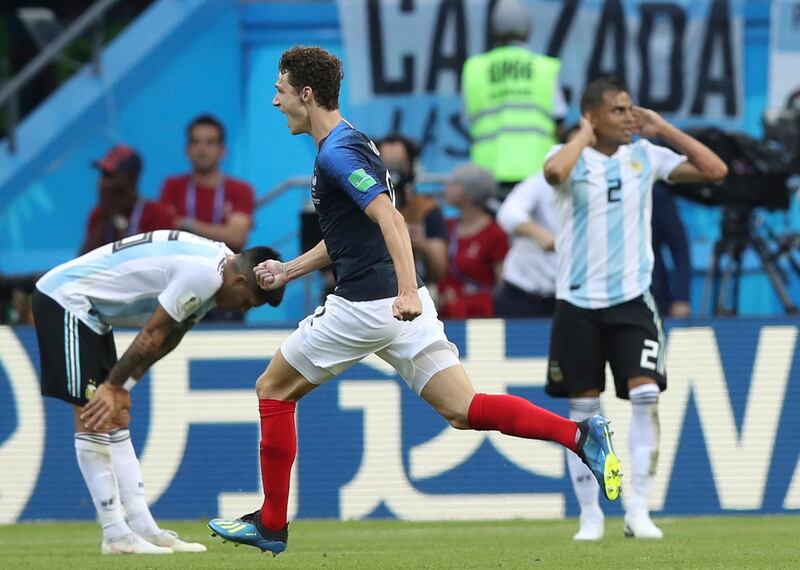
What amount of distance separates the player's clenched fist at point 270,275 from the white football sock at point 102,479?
1.59m

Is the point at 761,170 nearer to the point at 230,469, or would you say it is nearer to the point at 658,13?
the point at 658,13

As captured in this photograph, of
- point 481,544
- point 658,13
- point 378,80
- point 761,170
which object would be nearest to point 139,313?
point 481,544

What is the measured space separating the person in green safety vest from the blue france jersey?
209 inches

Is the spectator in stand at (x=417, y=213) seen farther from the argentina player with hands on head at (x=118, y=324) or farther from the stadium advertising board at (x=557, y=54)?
the argentina player with hands on head at (x=118, y=324)

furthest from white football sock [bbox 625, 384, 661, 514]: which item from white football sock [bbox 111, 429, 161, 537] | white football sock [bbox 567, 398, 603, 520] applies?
white football sock [bbox 111, 429, 161, 537]

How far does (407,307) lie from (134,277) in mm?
2355

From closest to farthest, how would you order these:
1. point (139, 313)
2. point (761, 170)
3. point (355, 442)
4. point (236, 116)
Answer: point (139, 313), point (355, 442), point (761, 170), point (236, 116)

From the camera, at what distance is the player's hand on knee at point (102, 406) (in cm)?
805

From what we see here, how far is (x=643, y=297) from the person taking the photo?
A: 8656mm

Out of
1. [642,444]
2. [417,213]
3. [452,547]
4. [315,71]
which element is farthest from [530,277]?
[315,71]

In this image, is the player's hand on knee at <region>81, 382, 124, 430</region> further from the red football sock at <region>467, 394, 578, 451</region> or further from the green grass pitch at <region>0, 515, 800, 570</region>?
the red football sock at <region>467, 394, 578, 451</region>

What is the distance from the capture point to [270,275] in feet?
24.1

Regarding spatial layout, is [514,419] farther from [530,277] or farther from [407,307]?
[530,277]

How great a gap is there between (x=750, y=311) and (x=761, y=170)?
208 centimetres
